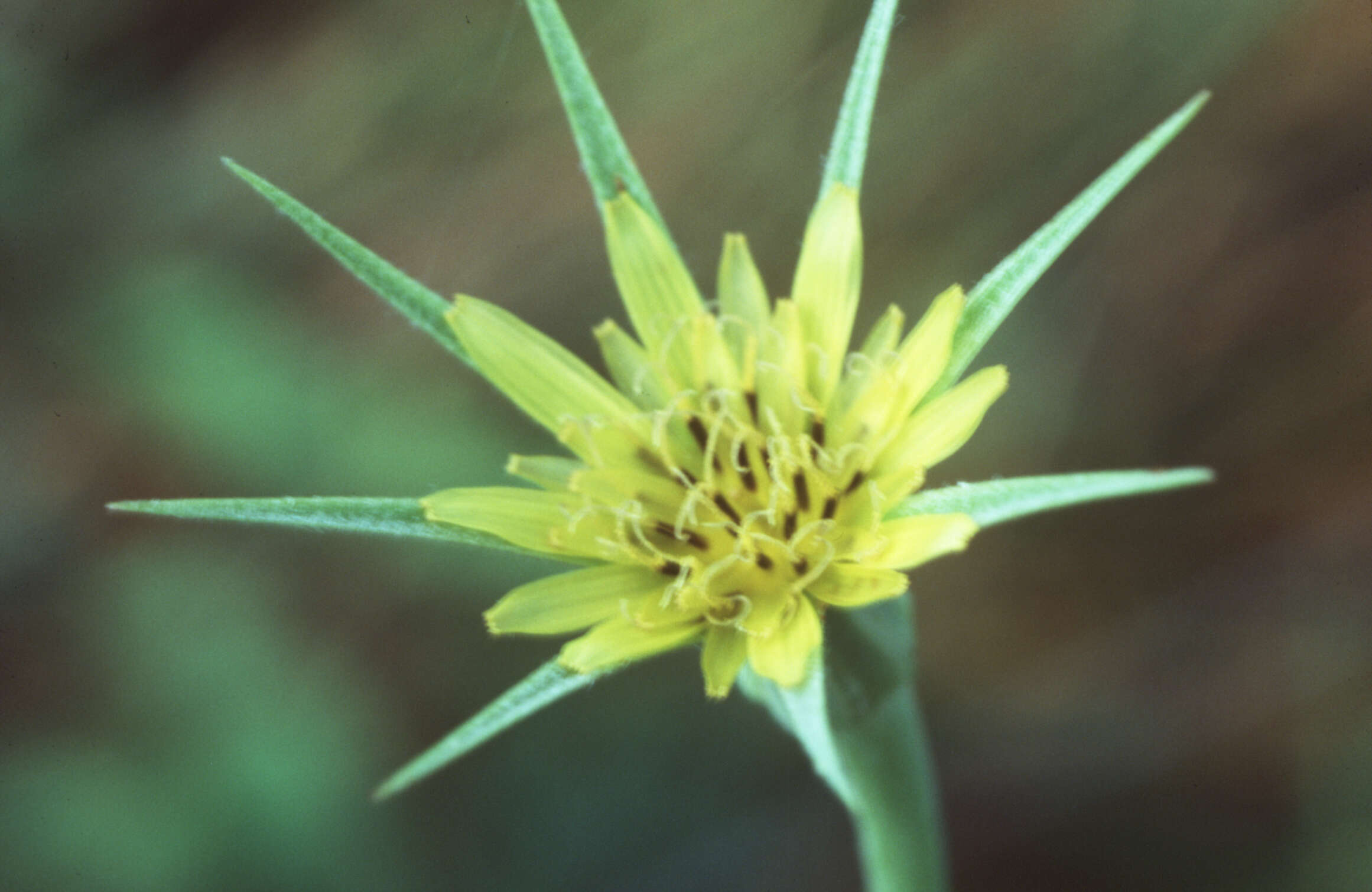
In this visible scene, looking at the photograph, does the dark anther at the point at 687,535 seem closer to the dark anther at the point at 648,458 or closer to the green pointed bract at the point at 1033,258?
the dark anther at the point at 648,458

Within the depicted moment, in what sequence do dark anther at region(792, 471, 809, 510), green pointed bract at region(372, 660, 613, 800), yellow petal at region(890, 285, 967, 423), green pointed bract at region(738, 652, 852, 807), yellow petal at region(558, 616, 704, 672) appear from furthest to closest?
1. dark anther at region(792, 471, 809, 510)
2. yellow petal at region(890, 285, 967, 423)
3. yellow petal at region(558, 616, 704, 672)
4. green pointed bract at region(372, 660, 613, 800)
5. green pointed bract at region(738, 652, 852, 807)

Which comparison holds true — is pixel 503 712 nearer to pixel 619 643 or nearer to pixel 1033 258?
pixel 619 643

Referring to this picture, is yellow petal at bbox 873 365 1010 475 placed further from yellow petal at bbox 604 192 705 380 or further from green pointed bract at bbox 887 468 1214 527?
yellow petal at bbox 604 192 705 380

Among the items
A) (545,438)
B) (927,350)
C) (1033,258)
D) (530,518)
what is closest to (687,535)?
(530,518)

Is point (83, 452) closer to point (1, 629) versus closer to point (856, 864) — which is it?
point (1, 629)

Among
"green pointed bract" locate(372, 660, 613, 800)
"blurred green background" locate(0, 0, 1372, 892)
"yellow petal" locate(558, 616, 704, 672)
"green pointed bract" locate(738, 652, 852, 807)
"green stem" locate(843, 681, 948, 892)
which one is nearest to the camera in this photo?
"green pointed bract" locate(738, 652, 852, 807)

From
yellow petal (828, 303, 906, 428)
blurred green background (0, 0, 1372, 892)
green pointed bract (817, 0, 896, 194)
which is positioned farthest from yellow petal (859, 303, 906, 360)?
blurred green background (0, 0, 1372, 892)

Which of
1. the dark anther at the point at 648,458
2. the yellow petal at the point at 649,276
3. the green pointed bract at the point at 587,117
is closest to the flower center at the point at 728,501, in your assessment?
the dark anther at the point at 648,458
